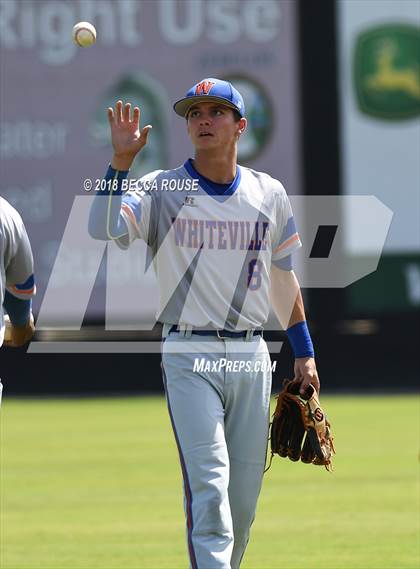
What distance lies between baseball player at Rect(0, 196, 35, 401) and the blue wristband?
1255 mm

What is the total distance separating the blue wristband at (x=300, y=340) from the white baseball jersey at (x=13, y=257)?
1339mm

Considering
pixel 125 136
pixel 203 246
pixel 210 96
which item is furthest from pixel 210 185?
pixel 125 136

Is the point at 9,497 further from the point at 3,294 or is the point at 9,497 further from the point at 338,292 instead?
the point at 338,292

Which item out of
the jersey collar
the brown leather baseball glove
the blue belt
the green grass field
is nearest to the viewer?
the blue belt

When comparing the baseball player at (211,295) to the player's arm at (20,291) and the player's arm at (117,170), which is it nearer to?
the player's arm at (117,170)

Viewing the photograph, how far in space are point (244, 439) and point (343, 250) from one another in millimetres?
12390

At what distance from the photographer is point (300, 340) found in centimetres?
639

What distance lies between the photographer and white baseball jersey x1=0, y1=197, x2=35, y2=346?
5.43 meters

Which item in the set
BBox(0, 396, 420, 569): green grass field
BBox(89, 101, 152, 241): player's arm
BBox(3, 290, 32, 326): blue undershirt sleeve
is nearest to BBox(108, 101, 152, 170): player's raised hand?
BBox(89, 101, 152, 241): player's arm

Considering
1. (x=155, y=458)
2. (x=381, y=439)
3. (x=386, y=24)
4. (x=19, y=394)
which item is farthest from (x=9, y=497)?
(x=386, y=24)

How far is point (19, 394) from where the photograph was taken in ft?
62.1

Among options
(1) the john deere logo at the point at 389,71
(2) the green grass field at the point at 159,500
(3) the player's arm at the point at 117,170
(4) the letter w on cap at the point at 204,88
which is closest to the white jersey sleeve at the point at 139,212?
(3) the player's arm at the point at 117,170

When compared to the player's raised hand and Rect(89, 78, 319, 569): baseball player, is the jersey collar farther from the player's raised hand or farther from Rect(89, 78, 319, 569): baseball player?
the player's raised hand

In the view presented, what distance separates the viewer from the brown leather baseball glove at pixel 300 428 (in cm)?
646
